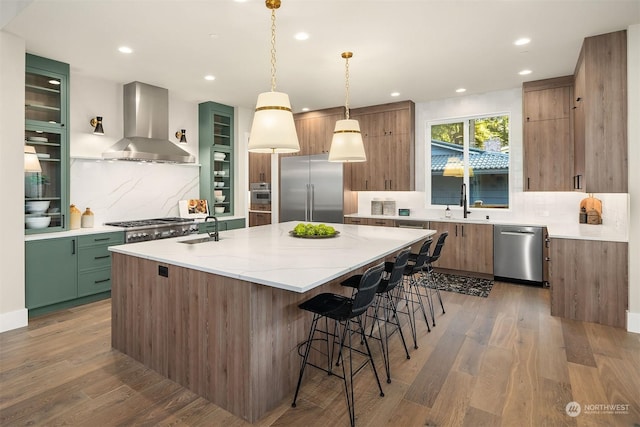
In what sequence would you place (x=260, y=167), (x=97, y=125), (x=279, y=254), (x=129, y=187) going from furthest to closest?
(x=260, y=167) → (x=129, y=187) → (x=97, y=125) → (x=279, y=254)

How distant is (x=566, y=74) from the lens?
4.68 meters

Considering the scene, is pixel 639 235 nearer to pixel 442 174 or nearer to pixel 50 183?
pixel 442 174

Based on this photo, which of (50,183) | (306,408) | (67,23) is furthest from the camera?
(50,183)

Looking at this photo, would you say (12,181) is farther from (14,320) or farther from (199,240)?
(199,240)

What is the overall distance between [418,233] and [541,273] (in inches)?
90.6

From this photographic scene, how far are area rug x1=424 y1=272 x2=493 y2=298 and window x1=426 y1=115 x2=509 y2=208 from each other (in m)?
1.24

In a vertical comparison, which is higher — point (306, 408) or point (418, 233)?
point (418, 233)

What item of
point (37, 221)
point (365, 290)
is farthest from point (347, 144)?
point (37, 221)

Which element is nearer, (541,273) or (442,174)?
(541,273)

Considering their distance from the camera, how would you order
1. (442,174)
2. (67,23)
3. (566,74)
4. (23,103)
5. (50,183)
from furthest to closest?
(442,174)
(566,74)
(50,183)
(23,103)
(67,23)

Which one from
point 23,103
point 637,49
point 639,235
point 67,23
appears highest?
point 67,23

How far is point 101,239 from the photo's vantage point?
4.39 m

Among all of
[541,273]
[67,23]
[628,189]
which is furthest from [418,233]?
[67,23]

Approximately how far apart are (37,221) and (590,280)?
229 inches
